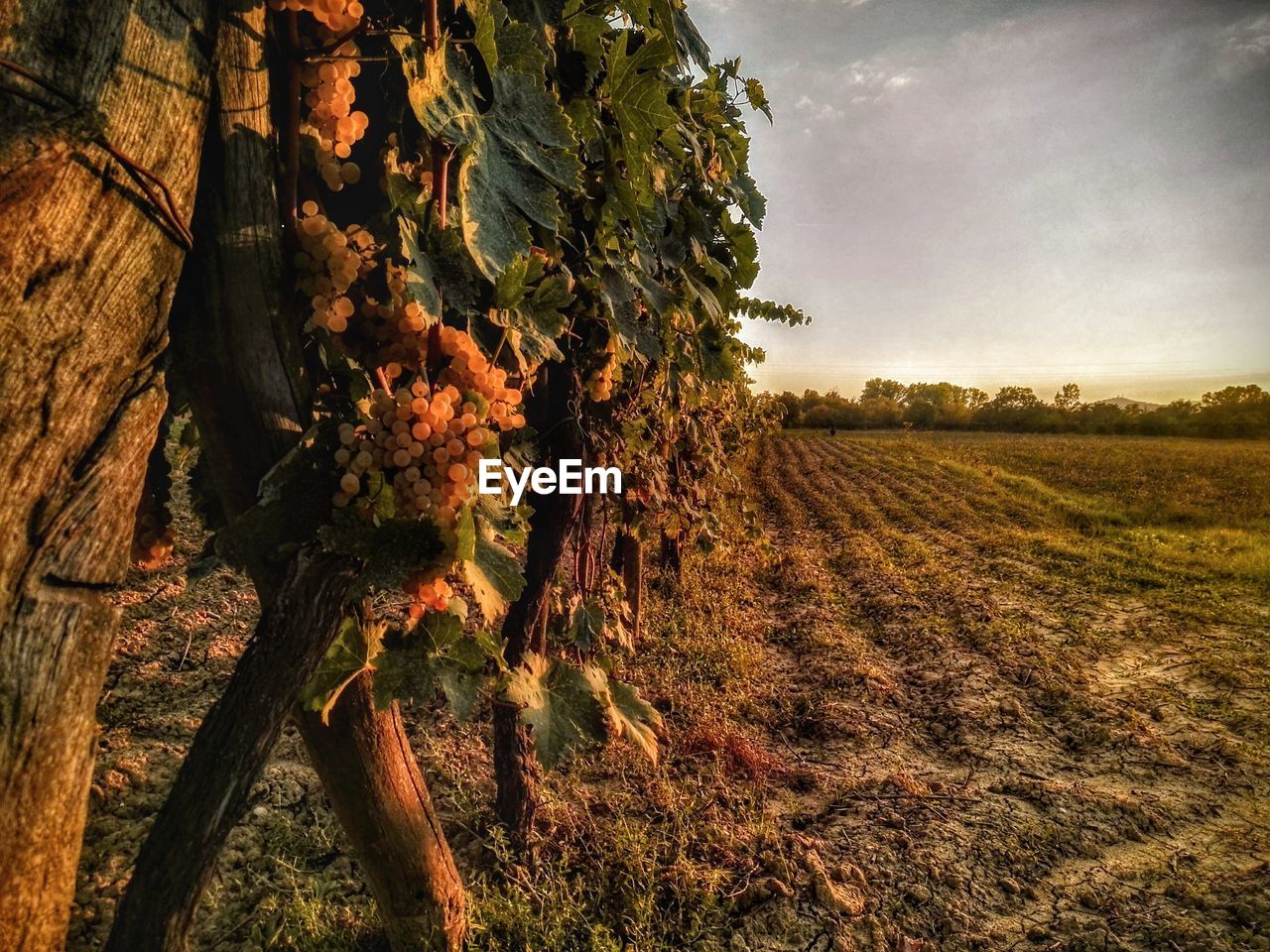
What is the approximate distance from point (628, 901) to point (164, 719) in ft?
7.22

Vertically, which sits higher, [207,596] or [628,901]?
[207,596]

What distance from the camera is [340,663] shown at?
50.8 inches

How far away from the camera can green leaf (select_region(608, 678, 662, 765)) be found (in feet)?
6.13

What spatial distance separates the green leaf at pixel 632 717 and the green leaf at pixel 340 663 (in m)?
0.77

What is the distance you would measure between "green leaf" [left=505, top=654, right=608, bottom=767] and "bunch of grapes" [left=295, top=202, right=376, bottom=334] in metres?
1.01

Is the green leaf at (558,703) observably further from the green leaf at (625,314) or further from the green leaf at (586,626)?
the green leaf at (625,314)

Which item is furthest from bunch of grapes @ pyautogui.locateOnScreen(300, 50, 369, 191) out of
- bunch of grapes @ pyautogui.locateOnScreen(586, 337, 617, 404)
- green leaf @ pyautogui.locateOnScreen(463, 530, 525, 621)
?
bunch of grapes @ pyautogui.locateOnScreen(586, 337, 617, 404)

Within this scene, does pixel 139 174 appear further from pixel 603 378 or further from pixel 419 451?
pixel 603 378

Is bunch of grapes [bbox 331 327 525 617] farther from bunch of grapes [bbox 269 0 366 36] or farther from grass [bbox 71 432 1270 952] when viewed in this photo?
grass [bbox 71 432 1270 952]

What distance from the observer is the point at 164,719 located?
10.1 ft

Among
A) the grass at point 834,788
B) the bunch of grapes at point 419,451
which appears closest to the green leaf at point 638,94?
the bunch of grapes at point 419,451

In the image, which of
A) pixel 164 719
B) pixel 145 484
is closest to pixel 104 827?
pixel 164 719

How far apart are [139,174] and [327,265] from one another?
0.91 ft

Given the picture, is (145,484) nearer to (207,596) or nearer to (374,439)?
(374,439)
